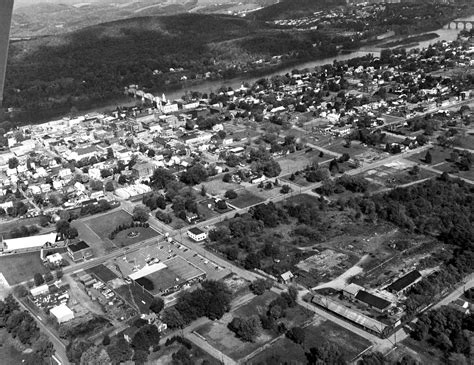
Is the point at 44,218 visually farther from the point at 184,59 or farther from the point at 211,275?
the point at 184,59

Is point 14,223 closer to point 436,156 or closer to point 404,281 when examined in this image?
point 404,281

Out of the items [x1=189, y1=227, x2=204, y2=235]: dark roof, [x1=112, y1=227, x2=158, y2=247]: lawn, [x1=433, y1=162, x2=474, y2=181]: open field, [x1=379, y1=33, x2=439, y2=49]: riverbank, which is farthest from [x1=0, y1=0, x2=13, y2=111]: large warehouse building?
[x1=379, y1=33, x2=439, y2=49]: riverbank

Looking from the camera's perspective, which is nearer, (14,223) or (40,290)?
(40,290)

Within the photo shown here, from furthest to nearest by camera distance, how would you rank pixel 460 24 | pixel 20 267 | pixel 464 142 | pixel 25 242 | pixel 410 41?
pixel 460 24, pixel 410 41, pixel 464 142, pixel 25 242, pixel 20 267

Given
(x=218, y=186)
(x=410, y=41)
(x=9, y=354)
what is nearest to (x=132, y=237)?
(x=218, y=186)


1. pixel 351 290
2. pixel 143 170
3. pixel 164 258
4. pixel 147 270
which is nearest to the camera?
pixel 351 290

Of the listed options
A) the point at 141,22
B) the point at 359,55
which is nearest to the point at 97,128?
the point at 359,55

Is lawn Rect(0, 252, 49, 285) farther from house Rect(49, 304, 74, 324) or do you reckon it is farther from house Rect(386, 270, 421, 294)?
house Rect(386, 270, 421, 294)

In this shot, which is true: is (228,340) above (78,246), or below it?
below

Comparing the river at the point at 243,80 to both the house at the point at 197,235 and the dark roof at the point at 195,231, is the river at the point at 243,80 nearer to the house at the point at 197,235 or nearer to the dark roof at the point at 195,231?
the dark roof at the point at 195,231
